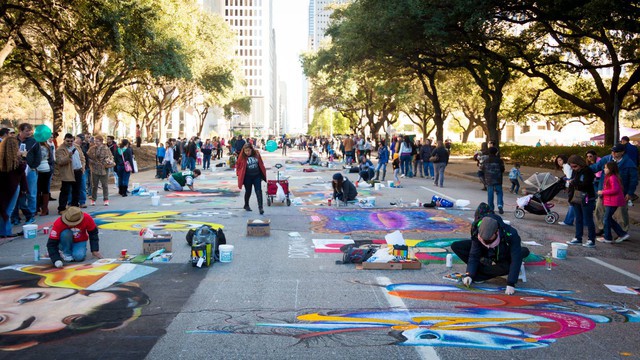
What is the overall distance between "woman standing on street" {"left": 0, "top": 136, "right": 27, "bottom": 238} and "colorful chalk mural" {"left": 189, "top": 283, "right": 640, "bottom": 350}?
22.8ft

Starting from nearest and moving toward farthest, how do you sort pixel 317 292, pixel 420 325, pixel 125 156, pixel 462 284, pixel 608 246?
pixel 420 325 → pixel 317 292 → pixel 462 284 → pixel 608 246 → pixel 125 156

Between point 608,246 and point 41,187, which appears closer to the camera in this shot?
point 608,246

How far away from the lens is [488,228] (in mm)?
6922

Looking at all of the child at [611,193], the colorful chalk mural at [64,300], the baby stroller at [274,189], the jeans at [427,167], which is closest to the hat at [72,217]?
the colorful chalk mural at [64,300]

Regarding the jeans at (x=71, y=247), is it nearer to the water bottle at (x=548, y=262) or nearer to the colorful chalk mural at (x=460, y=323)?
the colorful chalk mural at (x=460, y=323)

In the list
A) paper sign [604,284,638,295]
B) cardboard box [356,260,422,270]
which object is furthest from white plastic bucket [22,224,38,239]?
paper sign [604,284,638,295]

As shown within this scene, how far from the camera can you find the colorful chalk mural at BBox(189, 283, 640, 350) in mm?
5348

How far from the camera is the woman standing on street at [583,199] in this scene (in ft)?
34.4

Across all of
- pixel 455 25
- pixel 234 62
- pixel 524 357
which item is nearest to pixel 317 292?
pixel 524 357

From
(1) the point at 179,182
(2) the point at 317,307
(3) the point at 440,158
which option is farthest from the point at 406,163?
(2) the point at 317,307

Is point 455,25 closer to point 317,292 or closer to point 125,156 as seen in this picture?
point 125,156

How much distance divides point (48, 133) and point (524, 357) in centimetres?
1156

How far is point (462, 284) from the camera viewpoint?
748 cm

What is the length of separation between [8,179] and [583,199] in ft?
35.2
